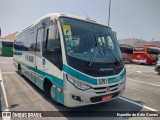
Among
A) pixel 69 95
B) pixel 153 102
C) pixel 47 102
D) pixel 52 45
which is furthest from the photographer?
pixel 153 102

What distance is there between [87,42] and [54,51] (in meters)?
1.08

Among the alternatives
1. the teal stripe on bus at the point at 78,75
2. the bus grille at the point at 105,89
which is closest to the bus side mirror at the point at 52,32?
the teal stripe on bus at the point at 78,75

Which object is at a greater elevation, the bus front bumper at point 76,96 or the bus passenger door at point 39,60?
the bus passenger door at point 39,60

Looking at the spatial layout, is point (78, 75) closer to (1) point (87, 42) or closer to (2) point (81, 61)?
(2) point (81, 61)

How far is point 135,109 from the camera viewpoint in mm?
5969

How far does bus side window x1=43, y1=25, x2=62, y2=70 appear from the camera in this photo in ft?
17.1

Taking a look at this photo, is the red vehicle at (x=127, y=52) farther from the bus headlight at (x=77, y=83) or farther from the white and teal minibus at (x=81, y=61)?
the bus headlight at (x=77, y=83)

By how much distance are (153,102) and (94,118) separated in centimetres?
303

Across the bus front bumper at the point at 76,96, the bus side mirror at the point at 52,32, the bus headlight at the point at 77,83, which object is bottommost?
the bus front bumper at the point at 76,96

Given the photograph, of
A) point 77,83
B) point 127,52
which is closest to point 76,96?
point 77,83

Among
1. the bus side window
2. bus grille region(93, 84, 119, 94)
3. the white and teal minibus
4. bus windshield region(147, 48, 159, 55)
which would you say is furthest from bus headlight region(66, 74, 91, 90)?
bus windshield region(147, 48, 159, 55)

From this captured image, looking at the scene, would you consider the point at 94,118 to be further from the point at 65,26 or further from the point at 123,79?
the point at 65,26

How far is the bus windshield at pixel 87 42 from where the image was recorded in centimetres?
511

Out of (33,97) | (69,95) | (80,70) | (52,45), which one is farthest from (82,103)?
(33,97)
